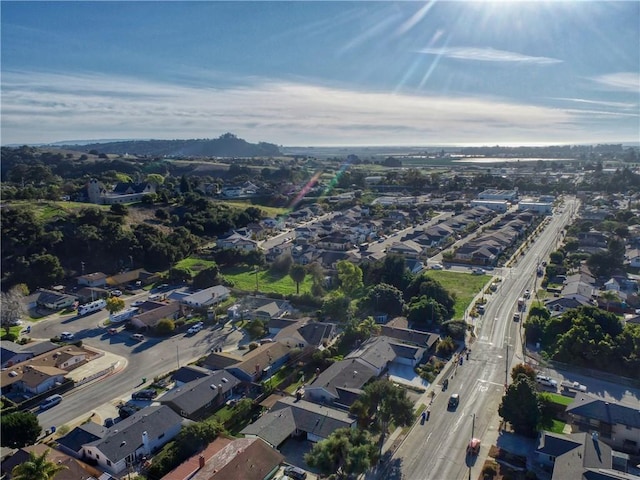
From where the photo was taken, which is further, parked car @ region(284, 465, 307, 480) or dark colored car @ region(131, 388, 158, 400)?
dark colored car @ region(131, 388, 158, 400)

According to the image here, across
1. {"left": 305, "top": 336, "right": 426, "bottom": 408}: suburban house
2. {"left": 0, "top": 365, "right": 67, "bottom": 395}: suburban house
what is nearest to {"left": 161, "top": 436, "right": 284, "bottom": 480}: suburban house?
{"left": 305, "top": 336, "right": 426, "bottom": 408}: suburban house

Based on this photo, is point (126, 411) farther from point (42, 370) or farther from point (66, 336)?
point (66, 336)

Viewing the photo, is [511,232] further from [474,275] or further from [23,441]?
[23,441]

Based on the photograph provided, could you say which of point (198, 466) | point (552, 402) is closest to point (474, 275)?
point (552, 402)

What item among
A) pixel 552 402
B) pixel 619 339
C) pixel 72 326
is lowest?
pixel 72 326

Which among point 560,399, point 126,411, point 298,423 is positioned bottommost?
point 126,411

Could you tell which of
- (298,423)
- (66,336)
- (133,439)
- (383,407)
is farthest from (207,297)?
(383,407)

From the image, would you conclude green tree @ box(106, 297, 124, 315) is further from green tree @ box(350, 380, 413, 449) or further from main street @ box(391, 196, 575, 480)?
main street @ box(391, 196, 575, 480)
